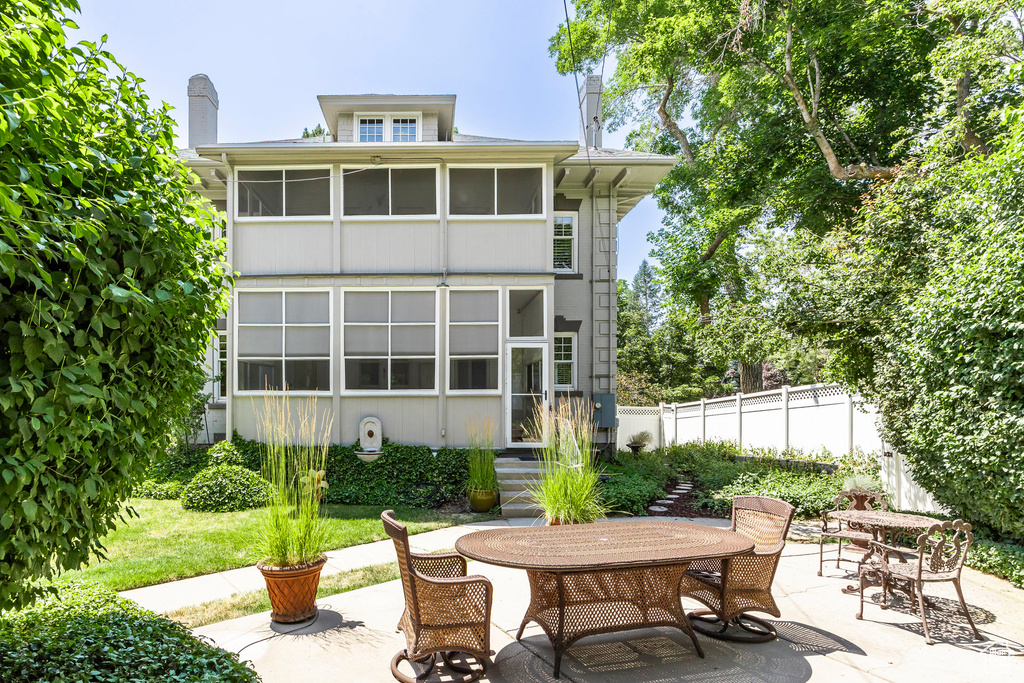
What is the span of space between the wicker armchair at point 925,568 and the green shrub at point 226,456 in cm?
902

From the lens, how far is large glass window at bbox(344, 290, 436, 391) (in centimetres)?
1121

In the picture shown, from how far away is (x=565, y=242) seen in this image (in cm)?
1326

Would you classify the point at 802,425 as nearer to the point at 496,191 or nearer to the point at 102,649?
the point at 496,191

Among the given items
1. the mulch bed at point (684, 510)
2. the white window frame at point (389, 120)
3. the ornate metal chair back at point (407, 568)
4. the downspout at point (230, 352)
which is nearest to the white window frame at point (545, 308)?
the mulch bed at point (684, 510)

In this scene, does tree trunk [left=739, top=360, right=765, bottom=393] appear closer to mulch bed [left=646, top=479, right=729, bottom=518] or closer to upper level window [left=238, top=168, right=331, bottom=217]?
mulch bed [left=646, top=479, right=729, bottom=518]

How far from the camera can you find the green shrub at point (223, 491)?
29.7 ft

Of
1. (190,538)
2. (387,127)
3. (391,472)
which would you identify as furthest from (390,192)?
(190,538)

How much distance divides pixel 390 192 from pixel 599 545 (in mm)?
8741

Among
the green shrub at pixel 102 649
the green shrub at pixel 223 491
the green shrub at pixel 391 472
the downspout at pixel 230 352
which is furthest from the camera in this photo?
the downspout at pixel 230 352

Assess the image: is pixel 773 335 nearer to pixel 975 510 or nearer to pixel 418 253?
pixel 975 510

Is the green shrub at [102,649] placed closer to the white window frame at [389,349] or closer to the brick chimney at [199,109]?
the white window frame at [389,349]

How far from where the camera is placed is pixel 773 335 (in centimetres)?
1137

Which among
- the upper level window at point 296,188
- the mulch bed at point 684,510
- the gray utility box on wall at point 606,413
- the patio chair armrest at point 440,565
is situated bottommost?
the mulch bed at point 684,510

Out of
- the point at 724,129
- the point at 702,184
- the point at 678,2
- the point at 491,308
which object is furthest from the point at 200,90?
the point at 724,129
